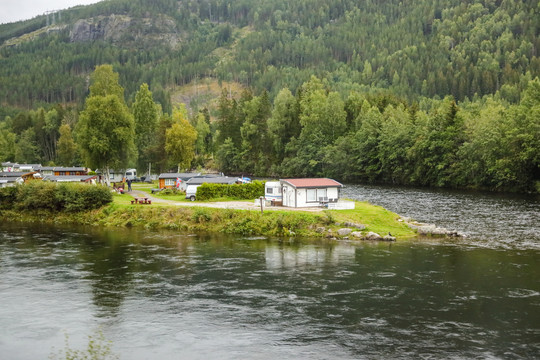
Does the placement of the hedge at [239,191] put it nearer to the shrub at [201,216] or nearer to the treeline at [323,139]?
the shrub at [201,216]

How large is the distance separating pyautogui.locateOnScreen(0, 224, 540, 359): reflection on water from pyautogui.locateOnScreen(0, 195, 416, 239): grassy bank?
4.98 meters

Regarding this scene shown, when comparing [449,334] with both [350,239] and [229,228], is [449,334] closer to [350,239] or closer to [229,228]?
[350,239]

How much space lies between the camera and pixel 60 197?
6134 cm

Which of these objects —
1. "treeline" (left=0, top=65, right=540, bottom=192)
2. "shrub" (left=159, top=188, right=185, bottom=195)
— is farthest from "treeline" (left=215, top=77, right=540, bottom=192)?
"shrub" (left=159, top=188, right=185, bottom=195)

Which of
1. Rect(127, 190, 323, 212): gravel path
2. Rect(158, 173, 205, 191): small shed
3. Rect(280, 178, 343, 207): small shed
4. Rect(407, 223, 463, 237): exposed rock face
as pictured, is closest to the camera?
Rect(407, 223, 463, 237): exposed rock face

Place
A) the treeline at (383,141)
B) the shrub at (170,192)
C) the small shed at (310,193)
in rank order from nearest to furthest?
1. the small shed at (310,193)
2. the shrub at (170,192)
3. the treeline at (383,141)

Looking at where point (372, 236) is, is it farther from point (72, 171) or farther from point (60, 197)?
point (72, 171)

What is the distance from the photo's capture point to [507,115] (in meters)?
89.5

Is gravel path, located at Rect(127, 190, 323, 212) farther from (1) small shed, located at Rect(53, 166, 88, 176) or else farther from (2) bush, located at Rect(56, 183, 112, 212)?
(1) small shed, located at Rect(53, 166, 88, 176)

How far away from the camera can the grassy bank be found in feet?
164

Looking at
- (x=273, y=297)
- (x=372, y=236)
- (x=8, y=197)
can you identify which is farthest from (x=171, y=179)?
(x=273, y=297)

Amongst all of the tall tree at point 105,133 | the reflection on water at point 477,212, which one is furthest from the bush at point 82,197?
the reflection on water at point 477,212

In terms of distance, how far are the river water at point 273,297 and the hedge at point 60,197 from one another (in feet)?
41.9

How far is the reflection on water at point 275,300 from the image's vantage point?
77.0 ft
